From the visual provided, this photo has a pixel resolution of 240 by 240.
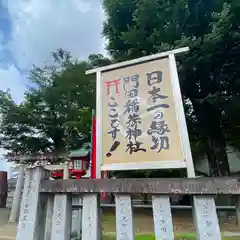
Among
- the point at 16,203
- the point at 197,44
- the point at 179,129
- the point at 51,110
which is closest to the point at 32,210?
the point at 179,129

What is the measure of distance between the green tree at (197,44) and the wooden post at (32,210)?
507 centimetres

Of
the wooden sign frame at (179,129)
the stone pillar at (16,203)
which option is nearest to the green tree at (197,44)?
the wooden sign frame at (179,129)

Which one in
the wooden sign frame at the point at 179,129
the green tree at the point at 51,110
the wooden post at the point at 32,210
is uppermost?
the green tree at the point at 51,110

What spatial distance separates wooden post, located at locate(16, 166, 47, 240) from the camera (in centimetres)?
230

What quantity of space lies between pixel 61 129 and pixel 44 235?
337 inches

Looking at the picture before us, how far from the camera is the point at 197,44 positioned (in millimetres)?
6887

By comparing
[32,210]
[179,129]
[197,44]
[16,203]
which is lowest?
[32,210]

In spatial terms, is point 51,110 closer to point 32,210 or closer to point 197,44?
point 197,44

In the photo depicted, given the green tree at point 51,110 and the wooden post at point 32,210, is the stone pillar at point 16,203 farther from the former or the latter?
the wooden post at point 32,210

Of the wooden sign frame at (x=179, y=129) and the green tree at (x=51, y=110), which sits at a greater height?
the green tree at (x=51, y=110)

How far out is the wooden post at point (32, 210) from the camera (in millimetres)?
2297

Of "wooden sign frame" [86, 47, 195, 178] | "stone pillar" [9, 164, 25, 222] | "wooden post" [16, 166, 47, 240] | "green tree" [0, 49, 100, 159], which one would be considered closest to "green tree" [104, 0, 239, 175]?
"green tree" [0, 49, 100, 159]

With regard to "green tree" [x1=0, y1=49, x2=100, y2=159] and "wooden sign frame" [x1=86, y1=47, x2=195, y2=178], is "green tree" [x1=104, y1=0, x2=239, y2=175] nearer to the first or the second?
"green tree" [x1=0, y1=49, x2=100, y2=159]

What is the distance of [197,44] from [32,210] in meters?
6.28
